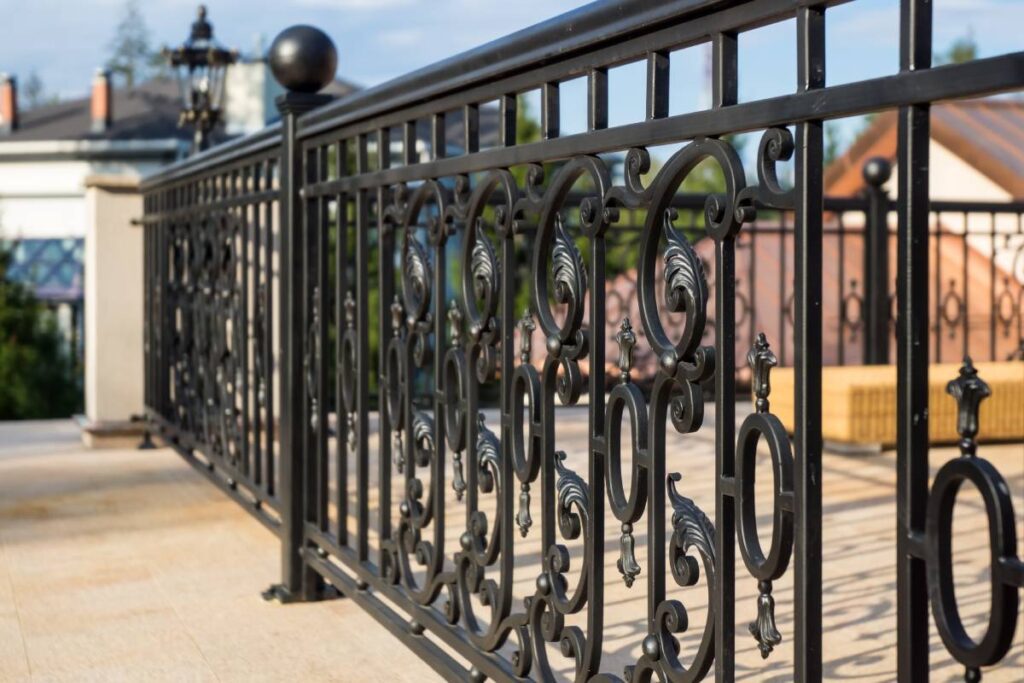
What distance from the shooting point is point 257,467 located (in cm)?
350

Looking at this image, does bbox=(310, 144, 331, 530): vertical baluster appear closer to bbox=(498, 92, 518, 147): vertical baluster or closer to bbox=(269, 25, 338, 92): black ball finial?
bbox=(269, 25, 338, 92): black ball finial

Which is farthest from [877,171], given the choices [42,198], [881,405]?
[42,198]

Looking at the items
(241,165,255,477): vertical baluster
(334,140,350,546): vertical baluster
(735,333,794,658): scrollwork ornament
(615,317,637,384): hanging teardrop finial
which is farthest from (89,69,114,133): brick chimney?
(735,333,794,658): scrollwork ornament

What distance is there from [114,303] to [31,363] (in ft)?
19.8

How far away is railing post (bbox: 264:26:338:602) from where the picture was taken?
118 inches

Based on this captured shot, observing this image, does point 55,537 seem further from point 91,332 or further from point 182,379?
point 91,332

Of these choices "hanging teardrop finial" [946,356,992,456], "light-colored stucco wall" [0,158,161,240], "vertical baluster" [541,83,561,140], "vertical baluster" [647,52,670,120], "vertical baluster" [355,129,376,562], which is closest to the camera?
"hanging teardrop finial" [946,356,992,456]

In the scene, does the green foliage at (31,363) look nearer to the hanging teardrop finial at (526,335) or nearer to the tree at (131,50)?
the hanging teardrop finial at (526,335)

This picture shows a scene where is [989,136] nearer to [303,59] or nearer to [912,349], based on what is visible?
[303,59]

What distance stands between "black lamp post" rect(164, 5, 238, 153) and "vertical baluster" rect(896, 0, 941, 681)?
6601 mm

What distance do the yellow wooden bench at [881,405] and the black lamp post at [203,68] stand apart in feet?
12.5

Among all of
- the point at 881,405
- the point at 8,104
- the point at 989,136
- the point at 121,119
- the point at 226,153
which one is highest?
the point at 8,104

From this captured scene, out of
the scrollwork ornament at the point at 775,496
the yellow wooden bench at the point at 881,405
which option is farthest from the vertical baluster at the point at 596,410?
the yellow wooden bench at the point at 881,405

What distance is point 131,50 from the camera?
39812mm
